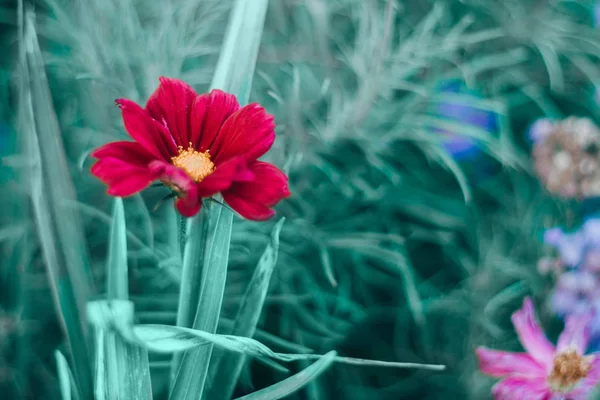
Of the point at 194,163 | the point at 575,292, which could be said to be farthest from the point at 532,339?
the point at 194,163

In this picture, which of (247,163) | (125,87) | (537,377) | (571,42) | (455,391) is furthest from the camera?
(571,42)

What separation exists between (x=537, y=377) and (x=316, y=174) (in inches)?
14.4

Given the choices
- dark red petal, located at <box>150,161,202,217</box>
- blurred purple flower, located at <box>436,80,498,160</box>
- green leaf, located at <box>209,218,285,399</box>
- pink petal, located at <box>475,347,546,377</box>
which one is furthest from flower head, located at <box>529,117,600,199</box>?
dark red petal, located at <box>150,161,202,217</box>

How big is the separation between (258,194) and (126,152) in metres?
0.08

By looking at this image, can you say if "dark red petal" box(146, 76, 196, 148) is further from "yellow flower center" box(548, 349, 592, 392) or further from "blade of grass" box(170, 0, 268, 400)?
"yellow flower center" box(548, 349, 592, 392)

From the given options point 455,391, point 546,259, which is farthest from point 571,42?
point 455,391

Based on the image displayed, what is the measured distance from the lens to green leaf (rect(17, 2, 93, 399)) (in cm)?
39

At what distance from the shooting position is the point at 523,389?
1.47 feet

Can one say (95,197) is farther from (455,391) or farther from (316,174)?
(455,391)

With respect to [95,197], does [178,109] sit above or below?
below

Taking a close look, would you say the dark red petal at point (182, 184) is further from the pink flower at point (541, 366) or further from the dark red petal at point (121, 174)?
the pink flower at point (541, 366)

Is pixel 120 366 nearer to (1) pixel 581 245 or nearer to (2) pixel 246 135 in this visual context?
(2) pixel 246 135

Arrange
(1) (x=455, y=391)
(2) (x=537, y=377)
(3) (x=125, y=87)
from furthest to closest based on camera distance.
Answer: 1. (1) (x=455, y=391)
2. (3) (x=125, y=87)
3. (2) (x=537, y=377)

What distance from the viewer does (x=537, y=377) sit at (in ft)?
1.53
